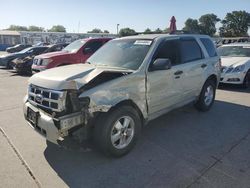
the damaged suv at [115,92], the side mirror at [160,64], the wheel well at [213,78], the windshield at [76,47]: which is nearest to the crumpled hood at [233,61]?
the wheel well at [213,78]

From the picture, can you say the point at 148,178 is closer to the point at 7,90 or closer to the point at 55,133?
the point at 55,133

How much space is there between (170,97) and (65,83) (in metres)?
2.14

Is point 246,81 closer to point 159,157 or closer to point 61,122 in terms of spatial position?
point 159,157

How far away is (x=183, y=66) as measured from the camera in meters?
4.93

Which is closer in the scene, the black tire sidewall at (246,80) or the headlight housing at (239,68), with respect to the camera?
the headlight housing at (239,68)

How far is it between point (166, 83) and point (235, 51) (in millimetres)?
6871

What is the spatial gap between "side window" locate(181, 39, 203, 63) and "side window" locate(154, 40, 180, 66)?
209 millimetres

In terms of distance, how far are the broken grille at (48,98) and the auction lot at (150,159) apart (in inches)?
23.2

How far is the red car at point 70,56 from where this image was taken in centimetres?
1017

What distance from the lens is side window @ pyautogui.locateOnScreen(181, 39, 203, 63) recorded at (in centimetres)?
509

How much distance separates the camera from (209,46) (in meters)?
6.14

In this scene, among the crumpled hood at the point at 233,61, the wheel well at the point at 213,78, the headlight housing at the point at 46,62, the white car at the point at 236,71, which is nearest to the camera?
the wheel well at the point at 213,78

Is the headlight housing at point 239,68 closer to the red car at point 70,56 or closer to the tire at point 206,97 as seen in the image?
the tire at point 206,97

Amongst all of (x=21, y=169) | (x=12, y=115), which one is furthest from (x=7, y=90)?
(x=21, y=169)
